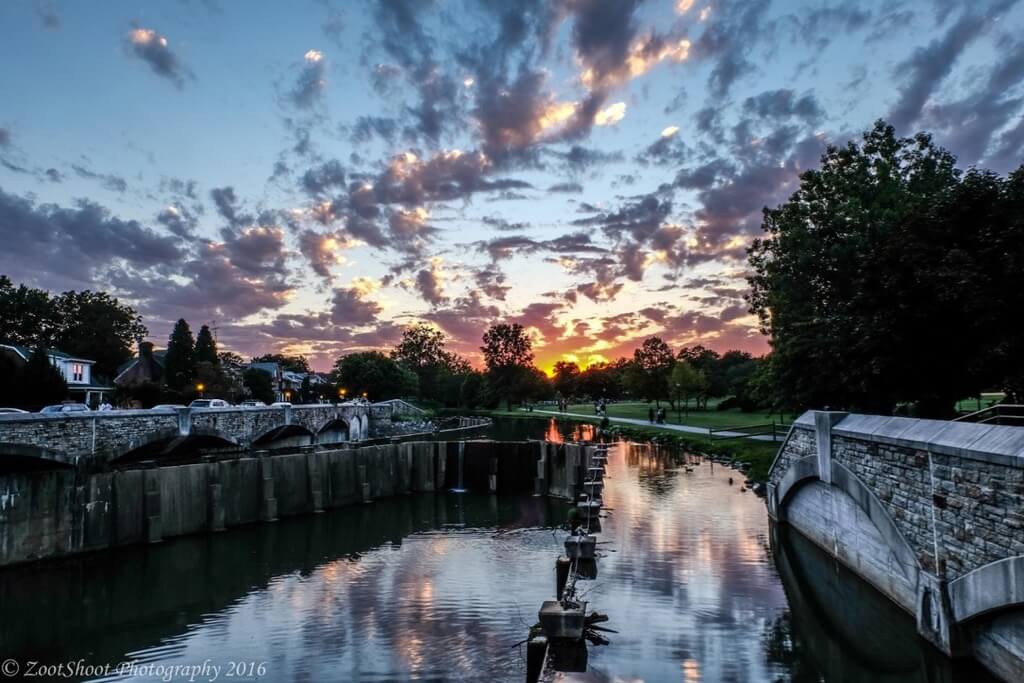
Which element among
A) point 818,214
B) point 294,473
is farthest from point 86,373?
point 818,214

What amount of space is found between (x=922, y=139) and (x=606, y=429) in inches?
1851

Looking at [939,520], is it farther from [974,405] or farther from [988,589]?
[974,405]

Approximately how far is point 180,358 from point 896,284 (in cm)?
8957

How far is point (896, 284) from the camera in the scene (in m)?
24.3

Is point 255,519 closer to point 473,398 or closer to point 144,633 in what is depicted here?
point 144,633

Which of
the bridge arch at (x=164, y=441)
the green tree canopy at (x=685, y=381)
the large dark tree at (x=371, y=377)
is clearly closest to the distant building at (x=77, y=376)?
the bridge arch at (x=164, y=441)

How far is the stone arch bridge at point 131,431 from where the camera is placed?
27.4 meters

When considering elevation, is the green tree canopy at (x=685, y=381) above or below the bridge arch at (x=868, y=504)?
above

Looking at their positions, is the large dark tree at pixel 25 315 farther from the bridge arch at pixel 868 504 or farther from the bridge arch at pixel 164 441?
the bridge arch at pixel 868 504

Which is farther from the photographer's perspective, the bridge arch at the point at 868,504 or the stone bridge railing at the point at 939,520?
the bridge arch at the point at 868,504

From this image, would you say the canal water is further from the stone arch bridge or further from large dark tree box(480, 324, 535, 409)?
large dark tree box(480, 324, 535, 409)

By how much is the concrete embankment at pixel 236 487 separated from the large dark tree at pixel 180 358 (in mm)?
57124

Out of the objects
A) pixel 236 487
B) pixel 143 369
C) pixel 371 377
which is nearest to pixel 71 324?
pixel 143 369

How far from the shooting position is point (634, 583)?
64.7 feet
